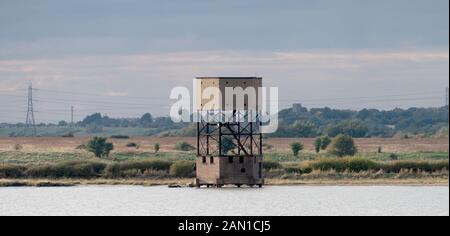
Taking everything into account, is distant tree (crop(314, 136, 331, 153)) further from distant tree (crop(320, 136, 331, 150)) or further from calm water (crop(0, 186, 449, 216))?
calm water (crop(0, 186, 449, 216))

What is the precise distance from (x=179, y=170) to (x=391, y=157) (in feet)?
101

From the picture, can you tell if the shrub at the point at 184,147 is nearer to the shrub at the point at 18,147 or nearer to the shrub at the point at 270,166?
the shrub at the point at 18,147

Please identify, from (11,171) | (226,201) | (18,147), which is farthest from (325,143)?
(226,201)

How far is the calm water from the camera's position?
77.1 metres

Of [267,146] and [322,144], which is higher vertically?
[322,144]

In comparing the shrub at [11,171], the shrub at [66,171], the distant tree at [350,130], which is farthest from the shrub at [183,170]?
the distant tree at [350,130]

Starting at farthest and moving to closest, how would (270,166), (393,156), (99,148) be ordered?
(99,148) < (393,156) < (270,166)

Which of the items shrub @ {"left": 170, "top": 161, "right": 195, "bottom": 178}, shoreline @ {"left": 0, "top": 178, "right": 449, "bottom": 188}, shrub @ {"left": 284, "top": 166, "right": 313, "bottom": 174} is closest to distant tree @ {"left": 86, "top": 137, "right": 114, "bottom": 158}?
shrub @ {"left": 170, "top": 161, "right": 195, "bottom": 178}

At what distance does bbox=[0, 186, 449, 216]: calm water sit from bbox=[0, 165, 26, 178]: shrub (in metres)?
8.11

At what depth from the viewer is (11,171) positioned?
10669 centimetres

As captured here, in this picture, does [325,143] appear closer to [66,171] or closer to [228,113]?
[66,171]

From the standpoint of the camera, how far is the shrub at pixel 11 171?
4166 inches

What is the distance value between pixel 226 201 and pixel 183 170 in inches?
882
